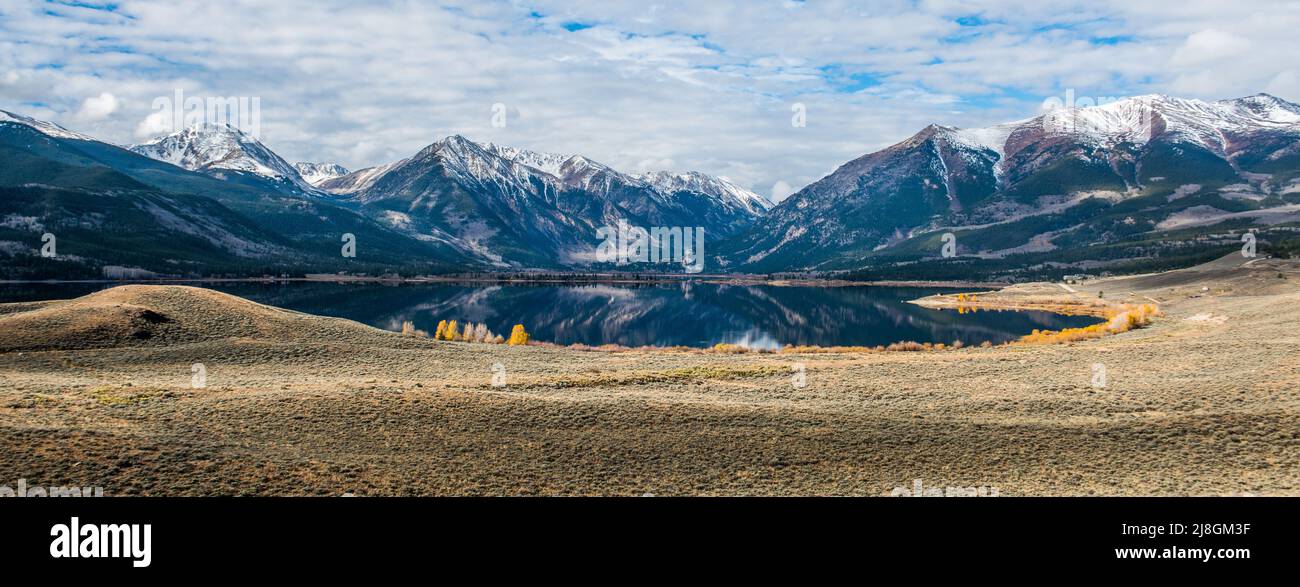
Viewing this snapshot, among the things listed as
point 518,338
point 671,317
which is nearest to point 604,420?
point 518,338

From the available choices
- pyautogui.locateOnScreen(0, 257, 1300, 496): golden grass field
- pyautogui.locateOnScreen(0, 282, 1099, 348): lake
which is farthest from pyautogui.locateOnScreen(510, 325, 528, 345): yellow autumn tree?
pyautogui.locateOnScreen(0, 257, 1300, 496): golden grass field

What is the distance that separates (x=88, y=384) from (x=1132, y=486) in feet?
152

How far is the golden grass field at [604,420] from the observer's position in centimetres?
2397

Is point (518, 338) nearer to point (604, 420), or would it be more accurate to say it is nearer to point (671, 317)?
point (604, 420)

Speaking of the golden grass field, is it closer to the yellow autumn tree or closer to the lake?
the yellow autumn tree

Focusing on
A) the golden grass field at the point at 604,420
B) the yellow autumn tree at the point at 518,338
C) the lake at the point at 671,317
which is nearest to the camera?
the golden grass field at the point at 604,420

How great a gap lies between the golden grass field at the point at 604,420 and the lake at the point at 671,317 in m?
58.6

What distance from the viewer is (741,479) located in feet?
83.7

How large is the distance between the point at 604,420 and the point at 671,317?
125210 millimetres

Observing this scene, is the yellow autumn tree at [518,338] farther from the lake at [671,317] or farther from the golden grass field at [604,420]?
the golden grass field at [604,420]

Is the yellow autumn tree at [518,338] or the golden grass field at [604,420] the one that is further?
the yellow autumn tree at [518,338]

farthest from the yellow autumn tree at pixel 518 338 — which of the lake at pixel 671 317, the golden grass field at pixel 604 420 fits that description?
the golden grass field at pixel 604 420
